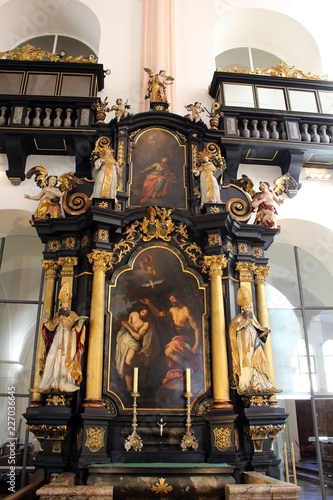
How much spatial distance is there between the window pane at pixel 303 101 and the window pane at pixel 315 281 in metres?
2.75

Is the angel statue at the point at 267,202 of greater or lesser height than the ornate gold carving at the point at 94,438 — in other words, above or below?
above

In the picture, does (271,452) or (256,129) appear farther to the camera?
(256,129)

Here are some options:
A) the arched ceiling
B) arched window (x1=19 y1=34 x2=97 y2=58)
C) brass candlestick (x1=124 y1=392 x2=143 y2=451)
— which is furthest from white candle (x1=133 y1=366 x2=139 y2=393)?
the arched ceiling

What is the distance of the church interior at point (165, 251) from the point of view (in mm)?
5934

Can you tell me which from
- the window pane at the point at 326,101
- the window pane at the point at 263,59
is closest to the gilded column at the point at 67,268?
the window pane at the point at 326,101

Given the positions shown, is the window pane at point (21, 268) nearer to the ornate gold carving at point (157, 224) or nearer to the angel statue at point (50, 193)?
the angel statue at point (50, 193)

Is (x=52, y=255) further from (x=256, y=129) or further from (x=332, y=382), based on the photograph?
(x=332, y=382)

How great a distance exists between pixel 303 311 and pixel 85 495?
237 inches

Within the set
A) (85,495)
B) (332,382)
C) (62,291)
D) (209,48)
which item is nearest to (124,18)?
(209,48)

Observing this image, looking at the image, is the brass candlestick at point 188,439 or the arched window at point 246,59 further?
the arched window at point 246,59

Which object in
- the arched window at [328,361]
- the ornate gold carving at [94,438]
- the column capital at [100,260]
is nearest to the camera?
the ornate gold carving at [94,438]

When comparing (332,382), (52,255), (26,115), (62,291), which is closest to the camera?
(62,291)

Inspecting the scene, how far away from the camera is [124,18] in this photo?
33.5 ft

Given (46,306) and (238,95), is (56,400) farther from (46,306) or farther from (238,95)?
(238,95)
